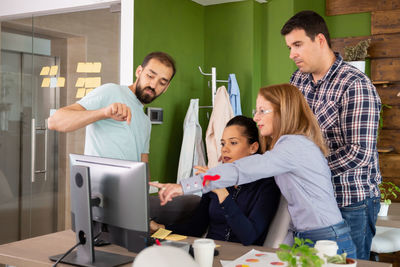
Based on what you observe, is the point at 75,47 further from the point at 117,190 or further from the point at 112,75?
the point at 117,190

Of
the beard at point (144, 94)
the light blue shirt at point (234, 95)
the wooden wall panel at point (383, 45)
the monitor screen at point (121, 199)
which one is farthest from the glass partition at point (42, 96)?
the wooden wall panel at point (383, 45)

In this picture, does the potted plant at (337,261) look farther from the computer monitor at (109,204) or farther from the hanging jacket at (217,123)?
the hanging jacket at (217,123)

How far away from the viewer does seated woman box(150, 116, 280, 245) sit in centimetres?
202

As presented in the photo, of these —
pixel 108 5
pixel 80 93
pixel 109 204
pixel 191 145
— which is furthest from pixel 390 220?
pixel 108 5

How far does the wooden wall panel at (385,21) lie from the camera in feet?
15.7

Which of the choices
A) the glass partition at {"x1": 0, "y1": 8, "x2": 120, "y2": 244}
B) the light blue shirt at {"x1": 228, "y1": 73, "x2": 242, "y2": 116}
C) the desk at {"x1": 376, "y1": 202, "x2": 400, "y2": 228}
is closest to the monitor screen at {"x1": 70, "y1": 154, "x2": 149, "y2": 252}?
the desk at {"x1": 376, "y1": 202, "x2": 400, "y2": 228}

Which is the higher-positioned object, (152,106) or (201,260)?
(152,106)

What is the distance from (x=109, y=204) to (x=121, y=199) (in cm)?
8

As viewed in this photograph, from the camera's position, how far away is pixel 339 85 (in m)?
2.19

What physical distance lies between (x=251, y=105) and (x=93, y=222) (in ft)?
10.7

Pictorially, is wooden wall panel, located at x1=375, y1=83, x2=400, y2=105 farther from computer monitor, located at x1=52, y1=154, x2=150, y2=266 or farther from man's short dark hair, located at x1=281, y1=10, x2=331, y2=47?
computer monitor, located at x1=52, y1=154, x2=150, y2=266

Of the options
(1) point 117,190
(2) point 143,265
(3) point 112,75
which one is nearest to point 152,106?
(3) point 112,75

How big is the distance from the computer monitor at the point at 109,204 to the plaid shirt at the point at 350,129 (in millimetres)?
946

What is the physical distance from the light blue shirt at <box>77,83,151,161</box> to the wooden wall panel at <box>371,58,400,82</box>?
3161mm
